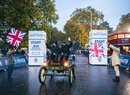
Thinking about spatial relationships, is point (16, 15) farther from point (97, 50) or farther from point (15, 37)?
point (15, 37)

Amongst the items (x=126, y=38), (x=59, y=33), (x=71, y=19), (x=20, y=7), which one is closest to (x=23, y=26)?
(x=20, y=7)

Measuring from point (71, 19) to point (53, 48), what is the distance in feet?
207

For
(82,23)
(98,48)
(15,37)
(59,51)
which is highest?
(82,23)

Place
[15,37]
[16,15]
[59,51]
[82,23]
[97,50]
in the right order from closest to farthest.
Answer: [59,51] → [15,37] → [97,50] → [16,15] → [82,23]

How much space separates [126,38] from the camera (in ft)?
129

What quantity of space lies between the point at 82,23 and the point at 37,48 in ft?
162

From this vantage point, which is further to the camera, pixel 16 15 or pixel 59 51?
pixel 16 15

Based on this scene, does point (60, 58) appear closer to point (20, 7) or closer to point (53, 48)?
point (53, 48)

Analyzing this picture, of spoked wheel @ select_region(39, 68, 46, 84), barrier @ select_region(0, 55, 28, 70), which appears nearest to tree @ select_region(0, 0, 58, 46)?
barrier @ select_region(0, 55, 28, 70)

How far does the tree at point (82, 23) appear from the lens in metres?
71.1

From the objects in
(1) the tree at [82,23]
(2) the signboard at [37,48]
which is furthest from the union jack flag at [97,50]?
(1) the tree at [82,23]

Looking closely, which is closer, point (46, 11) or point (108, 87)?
point (108, 87)

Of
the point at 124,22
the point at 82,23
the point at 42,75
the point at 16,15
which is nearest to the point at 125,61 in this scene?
the point at 42,75

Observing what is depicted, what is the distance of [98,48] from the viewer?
1144 inches
